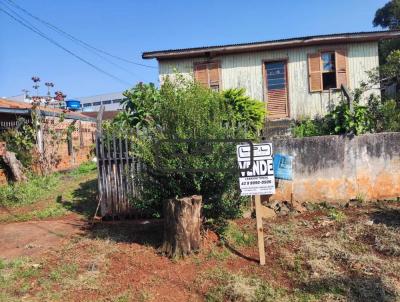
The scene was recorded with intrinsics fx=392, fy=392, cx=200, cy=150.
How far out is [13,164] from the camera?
11539 mm

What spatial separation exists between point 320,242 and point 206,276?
1.92 metres

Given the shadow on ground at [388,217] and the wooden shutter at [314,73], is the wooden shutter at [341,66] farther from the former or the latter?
the shadow on ground at [388,217]

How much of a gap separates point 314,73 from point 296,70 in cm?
65

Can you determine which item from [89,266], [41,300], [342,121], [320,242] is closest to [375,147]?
[342,121]

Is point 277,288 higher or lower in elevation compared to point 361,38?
lower

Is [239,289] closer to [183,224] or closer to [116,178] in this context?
[183,224]

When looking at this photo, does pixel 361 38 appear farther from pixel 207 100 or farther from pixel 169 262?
pixel 169 262

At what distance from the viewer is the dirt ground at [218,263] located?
4.36 metres

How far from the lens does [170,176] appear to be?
5621mm

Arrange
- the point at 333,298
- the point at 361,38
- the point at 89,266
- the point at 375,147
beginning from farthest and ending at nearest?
1. the point at 361,38
2. the point at 375,147
3. the point at 89,266
4. the point at 333,298

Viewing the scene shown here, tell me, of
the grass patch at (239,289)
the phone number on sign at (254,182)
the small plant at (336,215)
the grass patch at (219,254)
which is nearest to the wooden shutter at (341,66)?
the small plant at (336,215)

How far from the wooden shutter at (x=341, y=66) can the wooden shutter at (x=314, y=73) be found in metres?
0.63

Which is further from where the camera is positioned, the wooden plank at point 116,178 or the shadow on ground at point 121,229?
the wooden plank at point 116,178

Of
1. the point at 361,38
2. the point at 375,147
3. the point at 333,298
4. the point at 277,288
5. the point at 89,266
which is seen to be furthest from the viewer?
the point at 361,38
